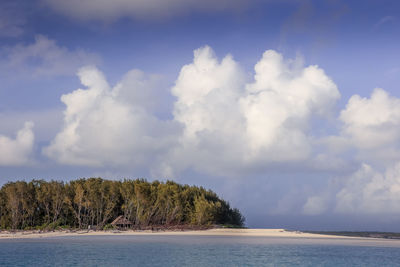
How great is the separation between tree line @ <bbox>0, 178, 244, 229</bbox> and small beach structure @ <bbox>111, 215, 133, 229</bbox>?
990 millimetres

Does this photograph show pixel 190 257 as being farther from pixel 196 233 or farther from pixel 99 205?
pixel 99 205

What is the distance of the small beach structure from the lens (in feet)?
240

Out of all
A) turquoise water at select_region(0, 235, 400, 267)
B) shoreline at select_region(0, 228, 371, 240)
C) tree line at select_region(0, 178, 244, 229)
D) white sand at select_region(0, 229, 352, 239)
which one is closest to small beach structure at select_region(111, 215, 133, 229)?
tree line at select_region(0, 178, 244, 229)

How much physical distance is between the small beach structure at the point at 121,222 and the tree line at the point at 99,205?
0.99 metres

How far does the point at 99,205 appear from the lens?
2864 inches

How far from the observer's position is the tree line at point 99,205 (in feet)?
234

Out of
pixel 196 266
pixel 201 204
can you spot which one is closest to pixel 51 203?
pixel 201 204

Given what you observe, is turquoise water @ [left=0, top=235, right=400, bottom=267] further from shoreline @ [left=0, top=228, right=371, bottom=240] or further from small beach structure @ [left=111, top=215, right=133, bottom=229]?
small beach structure @ [left=111, top=215, right=133, bottom=229]

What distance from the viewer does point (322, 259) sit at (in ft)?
105

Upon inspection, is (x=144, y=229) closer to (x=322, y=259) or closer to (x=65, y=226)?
(x=65, y=226)

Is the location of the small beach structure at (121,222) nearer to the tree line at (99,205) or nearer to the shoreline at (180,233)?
the tree line at (99,205)

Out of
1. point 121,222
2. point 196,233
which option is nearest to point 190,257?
point 196,233

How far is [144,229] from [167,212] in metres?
5.19

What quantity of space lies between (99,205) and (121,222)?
472cm
